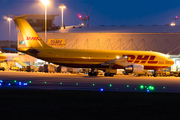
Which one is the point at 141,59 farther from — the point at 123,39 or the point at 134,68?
the point at 123,39

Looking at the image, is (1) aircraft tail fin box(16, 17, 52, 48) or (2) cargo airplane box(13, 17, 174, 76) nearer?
(2) cargo airplane box(13, 17, 174, 76)

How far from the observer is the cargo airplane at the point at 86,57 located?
3488 cm

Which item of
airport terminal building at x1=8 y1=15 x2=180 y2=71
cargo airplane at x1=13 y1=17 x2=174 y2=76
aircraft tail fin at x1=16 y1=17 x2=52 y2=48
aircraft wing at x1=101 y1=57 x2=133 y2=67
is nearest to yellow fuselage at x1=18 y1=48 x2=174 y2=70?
cargo airplane at x1=13 y1=17 x2=174 y2=76

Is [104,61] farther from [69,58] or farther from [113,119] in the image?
[113,119]

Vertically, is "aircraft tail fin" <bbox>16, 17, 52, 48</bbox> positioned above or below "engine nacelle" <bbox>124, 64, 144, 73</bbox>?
above

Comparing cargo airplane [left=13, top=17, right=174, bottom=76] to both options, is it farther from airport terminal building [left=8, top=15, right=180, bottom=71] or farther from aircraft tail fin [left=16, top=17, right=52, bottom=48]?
airport terminal building [left=8, top=15, right=180, bottom=71]

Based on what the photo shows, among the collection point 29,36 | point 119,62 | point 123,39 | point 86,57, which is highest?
point 123,39

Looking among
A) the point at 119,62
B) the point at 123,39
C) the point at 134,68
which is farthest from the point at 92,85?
the point at 123,39

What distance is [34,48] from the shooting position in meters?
34.4

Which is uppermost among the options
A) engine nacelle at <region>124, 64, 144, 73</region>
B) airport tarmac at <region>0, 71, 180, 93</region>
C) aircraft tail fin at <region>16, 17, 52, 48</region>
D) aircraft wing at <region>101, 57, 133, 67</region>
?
aircraft tail fin at <region>16, 17, 52, 48</region>

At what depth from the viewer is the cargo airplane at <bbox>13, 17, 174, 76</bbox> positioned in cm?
3488

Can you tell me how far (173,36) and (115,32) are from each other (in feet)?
47.1

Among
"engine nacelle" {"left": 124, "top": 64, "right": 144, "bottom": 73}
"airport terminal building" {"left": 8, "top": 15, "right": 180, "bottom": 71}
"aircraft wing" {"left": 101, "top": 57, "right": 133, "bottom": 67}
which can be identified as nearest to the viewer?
"engine nacelle" {"left": 124, "top": 64, "right": 144, "bottom": 73}

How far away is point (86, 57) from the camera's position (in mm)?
36281
